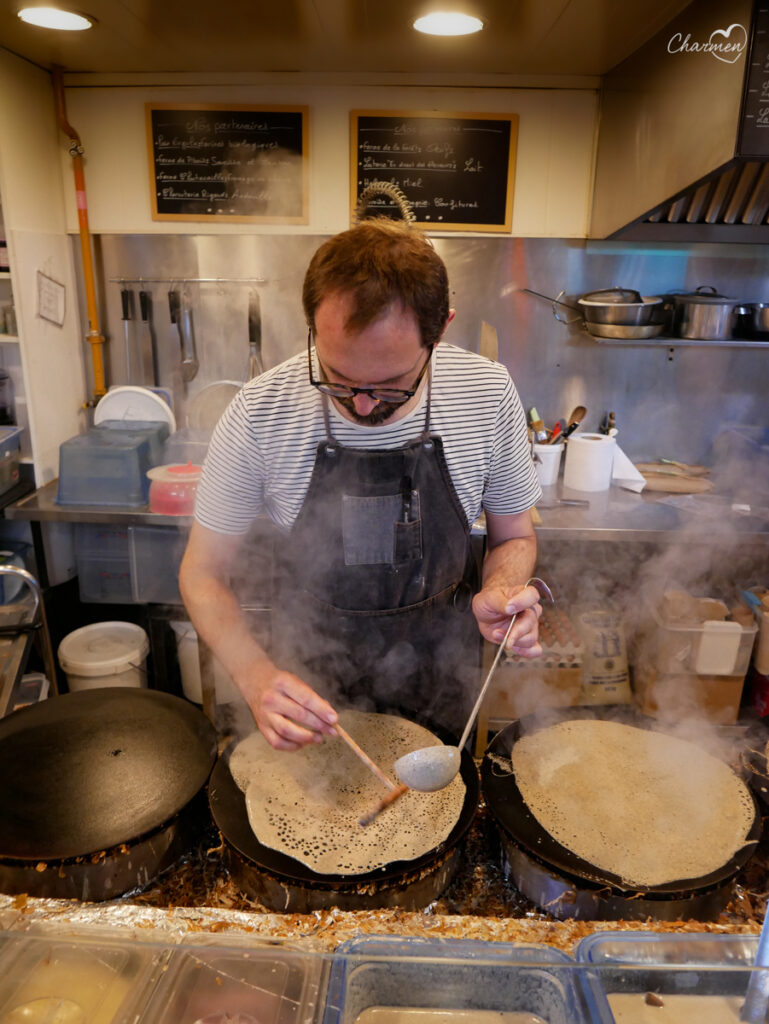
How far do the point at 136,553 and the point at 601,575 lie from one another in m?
2.20

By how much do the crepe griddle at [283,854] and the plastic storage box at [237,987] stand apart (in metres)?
0.15

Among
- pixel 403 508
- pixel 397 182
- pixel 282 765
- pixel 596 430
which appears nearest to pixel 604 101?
pixel 397 182

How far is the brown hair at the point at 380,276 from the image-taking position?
1.42m

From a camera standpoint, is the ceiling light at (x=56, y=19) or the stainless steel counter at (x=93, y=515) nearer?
the ceiling light at (x=56, y=19)

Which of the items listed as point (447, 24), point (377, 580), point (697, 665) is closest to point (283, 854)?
point (377, 580)

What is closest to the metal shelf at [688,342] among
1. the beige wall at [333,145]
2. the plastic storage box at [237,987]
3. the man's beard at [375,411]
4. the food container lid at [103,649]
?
the beige wall at [333,145]

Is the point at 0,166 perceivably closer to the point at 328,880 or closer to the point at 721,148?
the point at 721,148

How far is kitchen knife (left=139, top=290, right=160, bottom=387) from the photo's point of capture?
3.63 m

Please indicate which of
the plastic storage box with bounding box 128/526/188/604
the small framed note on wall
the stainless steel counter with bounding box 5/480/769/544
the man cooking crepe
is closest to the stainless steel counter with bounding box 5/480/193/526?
the stainless steel counter with bounding box 5/480/769/544

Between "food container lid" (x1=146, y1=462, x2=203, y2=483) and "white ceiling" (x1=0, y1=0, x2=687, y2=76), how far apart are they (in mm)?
1690

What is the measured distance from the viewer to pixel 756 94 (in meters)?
2.25

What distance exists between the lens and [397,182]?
11.4ft

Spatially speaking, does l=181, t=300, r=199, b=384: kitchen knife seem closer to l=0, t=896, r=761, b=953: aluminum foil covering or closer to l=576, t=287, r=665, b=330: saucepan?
l=576, t=287, r=665, b=330: saucepan

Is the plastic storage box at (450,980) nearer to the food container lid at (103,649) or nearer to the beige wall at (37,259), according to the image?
the food container lid at (103,649)
